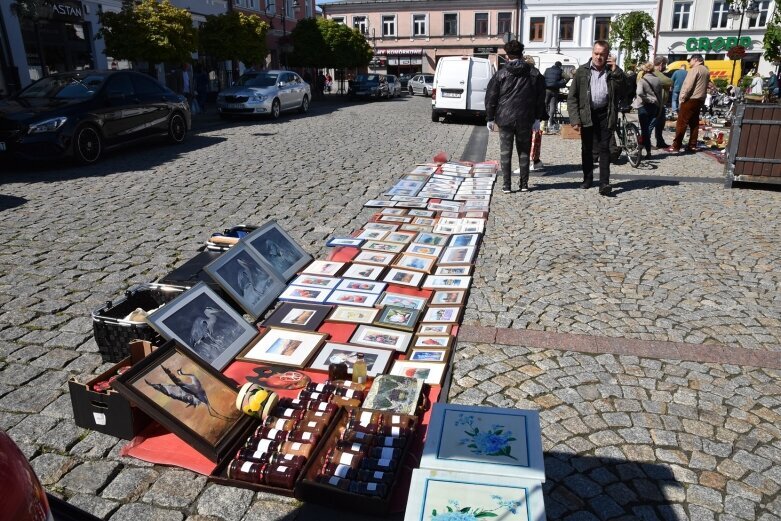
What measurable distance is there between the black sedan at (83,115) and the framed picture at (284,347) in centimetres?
812

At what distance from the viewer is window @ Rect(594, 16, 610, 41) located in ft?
167

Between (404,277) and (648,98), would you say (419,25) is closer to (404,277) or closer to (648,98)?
(648,98)

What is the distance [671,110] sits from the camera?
62.5 ft

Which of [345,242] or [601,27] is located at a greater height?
[601,27]

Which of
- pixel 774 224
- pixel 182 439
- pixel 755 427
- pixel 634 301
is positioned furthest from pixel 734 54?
pixel 182 439

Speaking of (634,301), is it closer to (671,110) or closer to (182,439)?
(182,439)

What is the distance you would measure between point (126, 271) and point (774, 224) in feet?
23.4

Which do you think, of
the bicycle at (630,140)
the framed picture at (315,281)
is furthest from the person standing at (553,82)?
the framed picture at (315,281)

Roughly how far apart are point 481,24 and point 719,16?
61.5 feet

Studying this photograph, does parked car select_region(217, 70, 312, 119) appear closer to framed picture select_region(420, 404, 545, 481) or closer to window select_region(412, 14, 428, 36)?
framed picture select_region(420, 404, 545, 481)

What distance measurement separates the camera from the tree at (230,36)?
2408 centimetres

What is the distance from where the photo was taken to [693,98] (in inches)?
461

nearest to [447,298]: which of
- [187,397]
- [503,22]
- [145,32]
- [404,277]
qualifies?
[404,277]

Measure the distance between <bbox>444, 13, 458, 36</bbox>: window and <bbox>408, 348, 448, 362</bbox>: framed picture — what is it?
182ft
